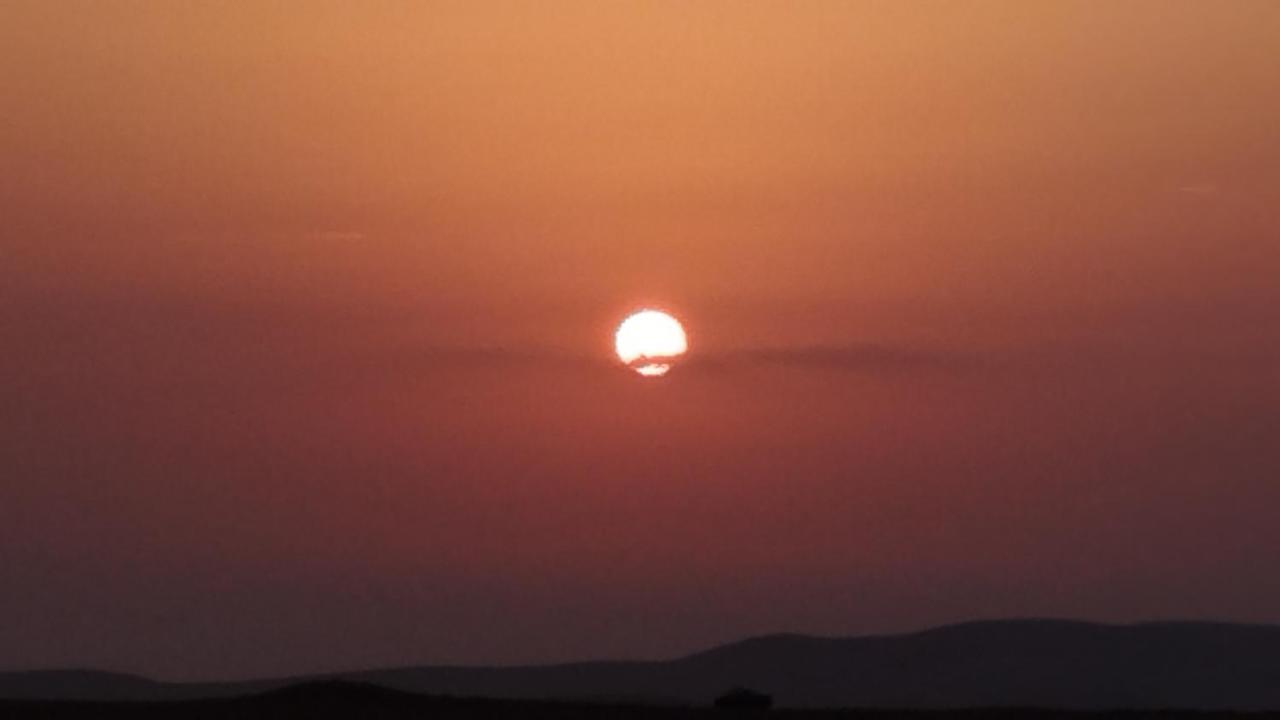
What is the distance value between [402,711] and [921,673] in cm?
7001

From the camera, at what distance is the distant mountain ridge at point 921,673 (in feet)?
314

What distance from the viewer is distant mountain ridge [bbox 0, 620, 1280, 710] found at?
3770 inches

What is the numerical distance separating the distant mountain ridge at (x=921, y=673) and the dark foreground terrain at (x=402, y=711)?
168 feet

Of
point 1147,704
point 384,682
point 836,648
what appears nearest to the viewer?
point 1147,704

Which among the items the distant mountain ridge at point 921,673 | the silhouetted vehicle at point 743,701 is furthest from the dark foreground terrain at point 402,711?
the distant mountain ridge at point 921,673

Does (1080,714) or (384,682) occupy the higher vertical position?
(384,682)

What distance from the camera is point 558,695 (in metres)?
102

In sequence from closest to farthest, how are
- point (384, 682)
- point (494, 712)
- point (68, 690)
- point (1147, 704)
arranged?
1. point (494, 712)
2. point (1147, 704)
3. point (68, 690)
4. point (384, 682)

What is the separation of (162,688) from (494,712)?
62.9 meters

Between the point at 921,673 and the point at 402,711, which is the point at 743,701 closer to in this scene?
the point at 402,711

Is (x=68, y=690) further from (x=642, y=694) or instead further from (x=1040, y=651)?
(x=1040, y=651)

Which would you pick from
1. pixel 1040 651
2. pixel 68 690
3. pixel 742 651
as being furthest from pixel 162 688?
pixel 1040 651

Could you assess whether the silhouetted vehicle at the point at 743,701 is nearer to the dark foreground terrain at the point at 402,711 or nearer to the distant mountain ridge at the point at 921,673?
the dark foreground terrain at the point at 402,711

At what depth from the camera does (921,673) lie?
345ft
